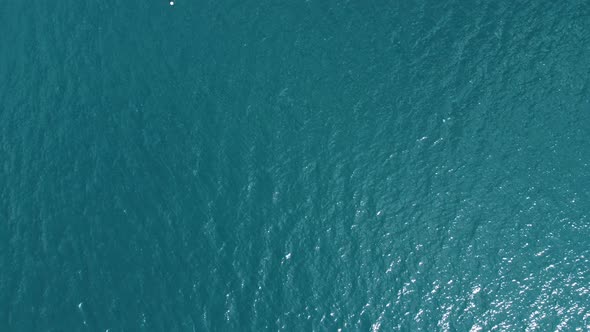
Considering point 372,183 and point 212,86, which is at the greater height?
point 212,86

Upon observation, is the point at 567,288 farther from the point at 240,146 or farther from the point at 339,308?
the point at 240,146

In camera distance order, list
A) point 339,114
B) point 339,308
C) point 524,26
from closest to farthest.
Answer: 1. point 339,308
2. point 339,114
3. point 524,26

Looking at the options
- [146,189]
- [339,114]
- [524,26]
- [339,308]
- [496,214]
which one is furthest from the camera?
[524,26]

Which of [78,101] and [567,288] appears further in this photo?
[78,101]

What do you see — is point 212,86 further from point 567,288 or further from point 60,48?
point 567,288

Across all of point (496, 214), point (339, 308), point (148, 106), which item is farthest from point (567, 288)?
point (148, 106)

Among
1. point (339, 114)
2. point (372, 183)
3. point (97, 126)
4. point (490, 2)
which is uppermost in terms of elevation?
point (490, 2)
